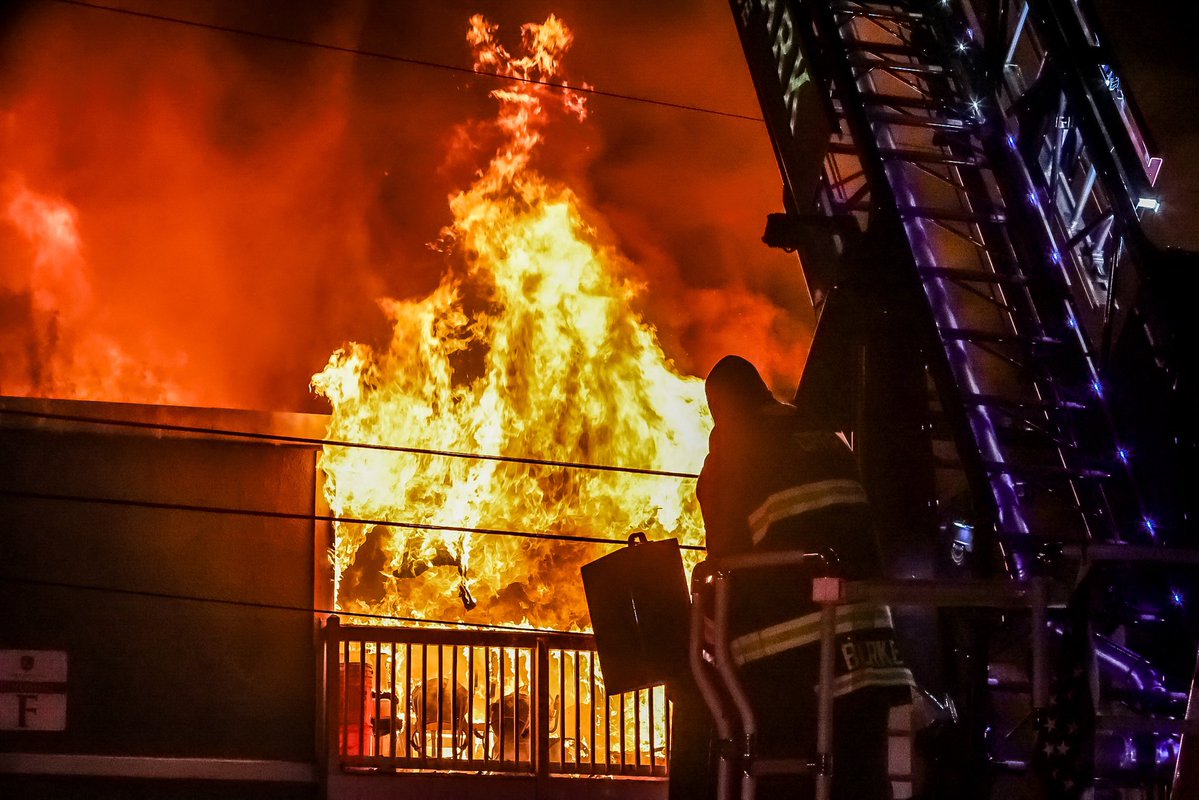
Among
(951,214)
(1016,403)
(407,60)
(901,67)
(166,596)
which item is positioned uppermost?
(407,60)

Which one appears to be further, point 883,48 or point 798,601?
point 883,48

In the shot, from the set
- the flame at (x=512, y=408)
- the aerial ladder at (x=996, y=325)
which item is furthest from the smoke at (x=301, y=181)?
the aerial ladder at (x=996, y=325)

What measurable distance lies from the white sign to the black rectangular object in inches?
160

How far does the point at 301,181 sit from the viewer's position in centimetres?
1191

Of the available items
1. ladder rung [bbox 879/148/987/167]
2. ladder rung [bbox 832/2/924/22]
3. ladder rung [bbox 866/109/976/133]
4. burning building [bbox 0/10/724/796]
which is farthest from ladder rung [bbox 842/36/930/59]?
burning building [bbox 0/10/724/796]

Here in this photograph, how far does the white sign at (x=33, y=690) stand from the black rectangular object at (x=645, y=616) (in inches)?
160

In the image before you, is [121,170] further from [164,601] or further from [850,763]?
[850,763]

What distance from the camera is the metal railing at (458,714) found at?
7137 mm

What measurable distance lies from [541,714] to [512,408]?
387 cm

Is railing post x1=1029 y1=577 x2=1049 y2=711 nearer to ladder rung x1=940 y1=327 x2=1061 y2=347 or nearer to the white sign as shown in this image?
ladder rung x1=940 y1=327 x2=1061 y2=347

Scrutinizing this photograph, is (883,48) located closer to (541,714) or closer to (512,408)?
(512,408)

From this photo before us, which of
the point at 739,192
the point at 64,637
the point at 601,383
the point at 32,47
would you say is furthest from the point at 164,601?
the point at 739,192

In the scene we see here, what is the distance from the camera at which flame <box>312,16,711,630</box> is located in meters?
9.76

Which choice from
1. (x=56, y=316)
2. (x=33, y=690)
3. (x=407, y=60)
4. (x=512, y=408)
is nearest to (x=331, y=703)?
(x=33, y=690)
